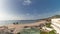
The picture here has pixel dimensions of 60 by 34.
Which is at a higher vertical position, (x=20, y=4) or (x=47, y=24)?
(x=20, y=4)

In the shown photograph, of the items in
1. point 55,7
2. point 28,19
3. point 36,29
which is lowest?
point 36,29

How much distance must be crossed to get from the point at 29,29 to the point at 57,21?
0.31 metres

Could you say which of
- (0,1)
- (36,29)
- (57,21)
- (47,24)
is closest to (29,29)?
(36,29)

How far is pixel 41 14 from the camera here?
1503 millimetres

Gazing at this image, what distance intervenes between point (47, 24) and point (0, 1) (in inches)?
22.0

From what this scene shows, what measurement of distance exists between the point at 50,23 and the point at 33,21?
0.18 meters

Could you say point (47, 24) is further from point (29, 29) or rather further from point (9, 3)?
point (9, 3)

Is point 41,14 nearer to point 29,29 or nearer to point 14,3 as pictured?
point 29,29

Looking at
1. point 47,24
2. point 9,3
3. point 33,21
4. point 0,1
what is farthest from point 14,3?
point 47,24

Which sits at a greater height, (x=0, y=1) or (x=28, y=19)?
(x=0, y=1)

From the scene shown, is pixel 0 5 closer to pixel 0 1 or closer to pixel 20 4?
pixel 0 1

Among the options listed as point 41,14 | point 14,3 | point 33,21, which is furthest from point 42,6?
point 14,3

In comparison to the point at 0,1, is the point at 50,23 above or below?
below

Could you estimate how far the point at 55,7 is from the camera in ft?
4.91
